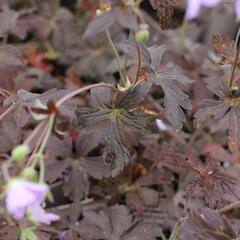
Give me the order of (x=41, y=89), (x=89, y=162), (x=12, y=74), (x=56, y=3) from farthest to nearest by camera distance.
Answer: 1. (x=56, y=3)
2. (x=41, y=89)
3. (x=12, y=74)
4. (x=89, y=162)

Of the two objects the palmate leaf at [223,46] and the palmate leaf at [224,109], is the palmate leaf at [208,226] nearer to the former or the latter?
the palmate leaf at [224,109]

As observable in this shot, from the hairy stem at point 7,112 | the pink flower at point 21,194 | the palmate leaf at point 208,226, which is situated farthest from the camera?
the hairy stem at point 7,112

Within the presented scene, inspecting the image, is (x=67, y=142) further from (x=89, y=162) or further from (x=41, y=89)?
(x=41, y=89)

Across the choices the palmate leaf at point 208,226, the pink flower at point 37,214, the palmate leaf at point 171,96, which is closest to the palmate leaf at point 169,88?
the palmate leaf at point 171,96

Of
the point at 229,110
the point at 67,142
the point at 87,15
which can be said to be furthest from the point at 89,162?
the point at 87,15

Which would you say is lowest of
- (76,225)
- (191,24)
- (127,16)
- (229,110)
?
(191,24)

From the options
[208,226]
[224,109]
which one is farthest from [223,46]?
[208,226]
